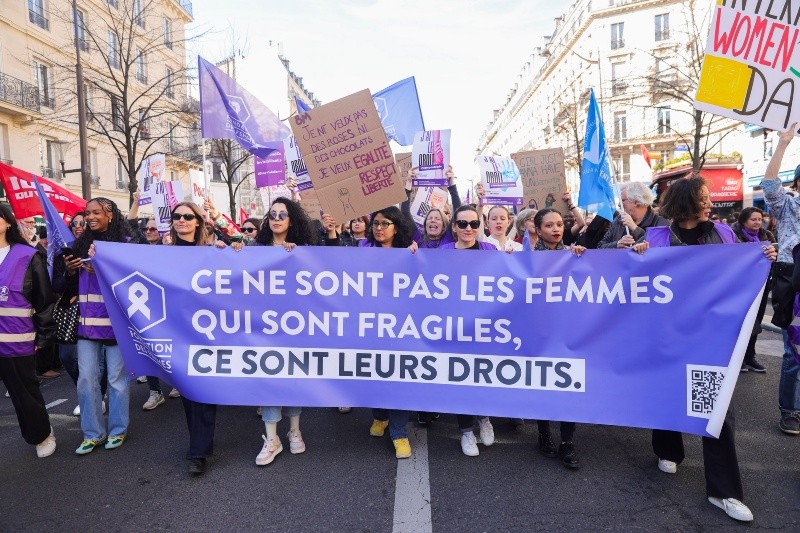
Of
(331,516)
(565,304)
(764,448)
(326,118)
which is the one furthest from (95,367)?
(764,448)

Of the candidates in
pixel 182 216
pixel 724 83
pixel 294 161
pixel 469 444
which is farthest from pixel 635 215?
pixel 294 161

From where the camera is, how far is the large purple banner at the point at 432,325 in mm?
3457

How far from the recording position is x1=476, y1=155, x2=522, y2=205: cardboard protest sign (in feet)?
24.6

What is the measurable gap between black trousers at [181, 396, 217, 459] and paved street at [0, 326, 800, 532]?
0.16 m

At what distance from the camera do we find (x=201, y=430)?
3713 millimetres

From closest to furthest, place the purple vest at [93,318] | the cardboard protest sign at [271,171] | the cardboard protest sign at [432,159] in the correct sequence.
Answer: the purple vest at [93,318], the cardboard protest sign at [432,159], the cardboard protest sign at [271,171]

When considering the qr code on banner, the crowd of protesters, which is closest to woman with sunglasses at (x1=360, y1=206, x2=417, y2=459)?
the crowd of protesters

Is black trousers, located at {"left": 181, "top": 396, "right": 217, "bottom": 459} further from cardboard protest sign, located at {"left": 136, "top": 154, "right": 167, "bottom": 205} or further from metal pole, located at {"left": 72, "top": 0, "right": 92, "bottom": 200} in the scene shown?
metal pole, located at {"left": 72, "top": 0, "right": 92, "bottom": 200}

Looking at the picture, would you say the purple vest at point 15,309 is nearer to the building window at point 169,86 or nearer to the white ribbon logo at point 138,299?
the white ribbon logo at point 138,299

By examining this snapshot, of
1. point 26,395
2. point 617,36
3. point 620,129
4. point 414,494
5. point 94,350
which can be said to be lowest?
point 414,494

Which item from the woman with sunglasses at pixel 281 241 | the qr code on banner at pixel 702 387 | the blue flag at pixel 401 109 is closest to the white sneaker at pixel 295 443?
the woman with sunglasses at pixel 281 241

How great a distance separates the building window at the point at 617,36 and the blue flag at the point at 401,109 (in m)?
45.1

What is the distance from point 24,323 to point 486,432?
134 inches

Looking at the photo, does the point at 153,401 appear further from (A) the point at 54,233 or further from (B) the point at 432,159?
(B) the point at 432,159
